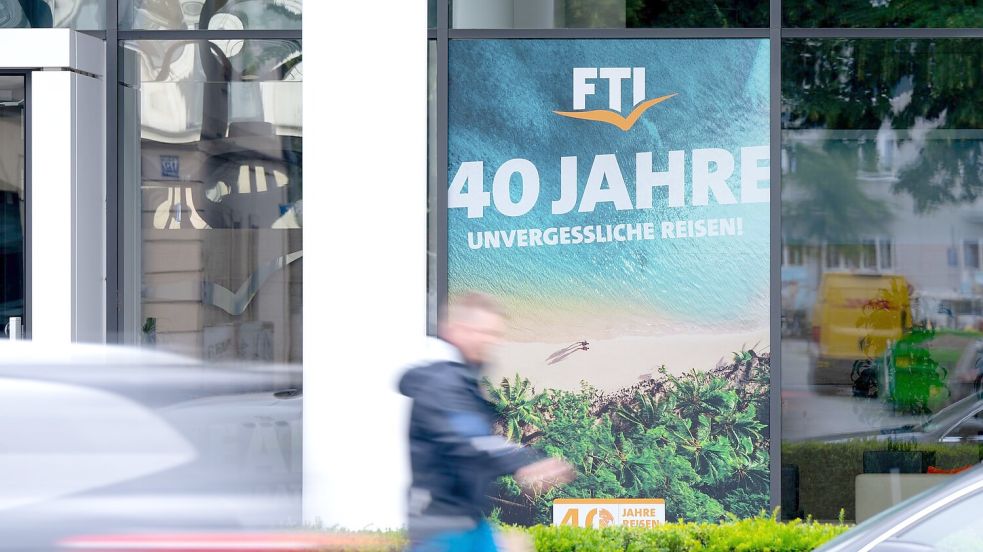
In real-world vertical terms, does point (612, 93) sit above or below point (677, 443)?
above

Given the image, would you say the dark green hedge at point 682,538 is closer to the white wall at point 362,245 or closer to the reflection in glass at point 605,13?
the white wall at point 362,245

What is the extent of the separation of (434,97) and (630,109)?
1.31m

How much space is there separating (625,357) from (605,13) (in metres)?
2.34

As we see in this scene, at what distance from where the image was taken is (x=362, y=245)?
745 cm

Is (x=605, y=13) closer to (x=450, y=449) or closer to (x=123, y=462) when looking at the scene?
(x=450, y=449)

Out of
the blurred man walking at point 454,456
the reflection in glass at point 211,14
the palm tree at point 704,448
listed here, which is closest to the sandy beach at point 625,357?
the palm tree at point 704,448

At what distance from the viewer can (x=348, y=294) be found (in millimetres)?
7434

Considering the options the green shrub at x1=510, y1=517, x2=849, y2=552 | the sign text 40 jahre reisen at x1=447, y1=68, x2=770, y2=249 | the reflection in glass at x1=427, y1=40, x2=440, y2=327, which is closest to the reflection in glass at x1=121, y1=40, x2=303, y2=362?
the reflection in glass at x1=427, y1=40, x2=440, y2=327

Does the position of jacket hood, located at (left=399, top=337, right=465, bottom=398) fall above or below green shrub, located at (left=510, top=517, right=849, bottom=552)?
above

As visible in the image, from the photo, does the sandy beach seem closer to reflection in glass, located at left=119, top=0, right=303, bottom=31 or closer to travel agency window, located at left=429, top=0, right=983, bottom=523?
travel agency window, located at left=429, top=0, right=983, bottom=523

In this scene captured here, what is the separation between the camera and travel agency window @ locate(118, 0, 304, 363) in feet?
27.3

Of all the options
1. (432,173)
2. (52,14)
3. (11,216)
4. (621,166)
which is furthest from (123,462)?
(52,14)

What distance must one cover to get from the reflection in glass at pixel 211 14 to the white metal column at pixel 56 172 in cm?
45

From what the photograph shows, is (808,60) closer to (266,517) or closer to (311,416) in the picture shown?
(311,416)
